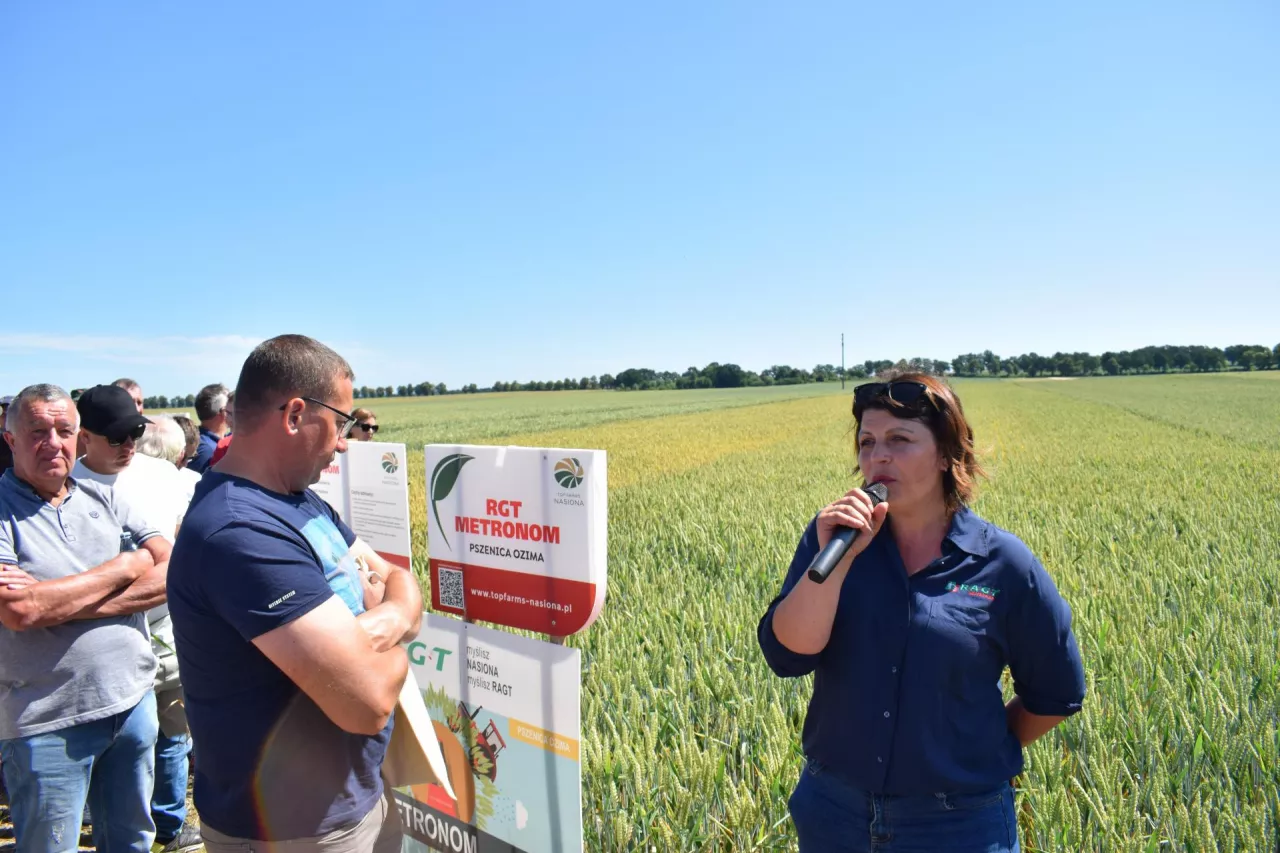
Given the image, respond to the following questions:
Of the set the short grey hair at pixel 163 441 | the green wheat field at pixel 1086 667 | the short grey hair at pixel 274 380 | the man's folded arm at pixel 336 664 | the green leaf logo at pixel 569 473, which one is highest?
the short grey hair at pixel 274 380

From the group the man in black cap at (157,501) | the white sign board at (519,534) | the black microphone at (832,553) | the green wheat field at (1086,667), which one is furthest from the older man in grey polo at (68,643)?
the black microphone at (832,553)

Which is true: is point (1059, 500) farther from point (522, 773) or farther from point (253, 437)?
point (253, 437)

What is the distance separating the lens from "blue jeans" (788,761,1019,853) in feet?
6.06

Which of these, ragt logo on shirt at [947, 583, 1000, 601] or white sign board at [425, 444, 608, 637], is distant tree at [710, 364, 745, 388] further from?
ragt logo on shirt at [947, 583, 1000, 601]

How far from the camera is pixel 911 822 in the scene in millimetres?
1855

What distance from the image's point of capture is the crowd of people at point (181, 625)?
5.85ft

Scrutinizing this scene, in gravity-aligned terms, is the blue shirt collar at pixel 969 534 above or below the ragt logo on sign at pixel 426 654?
above

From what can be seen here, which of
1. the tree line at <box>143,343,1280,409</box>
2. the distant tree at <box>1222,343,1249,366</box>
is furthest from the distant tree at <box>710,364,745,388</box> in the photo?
the distant tree at <box>1222,343,1249,366</box>

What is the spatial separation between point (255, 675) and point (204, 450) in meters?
4.86

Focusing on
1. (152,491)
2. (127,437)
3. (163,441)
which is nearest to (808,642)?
(152,491)

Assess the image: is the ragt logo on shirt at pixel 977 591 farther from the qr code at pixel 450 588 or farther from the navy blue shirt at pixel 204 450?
the navy blue shirt at pixel 204 450

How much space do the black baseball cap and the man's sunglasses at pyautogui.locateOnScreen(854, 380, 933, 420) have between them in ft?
10.9

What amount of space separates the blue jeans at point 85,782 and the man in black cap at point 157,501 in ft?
1.66

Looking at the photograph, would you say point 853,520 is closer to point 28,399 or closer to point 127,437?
point 28,399
